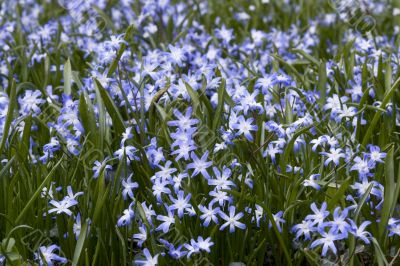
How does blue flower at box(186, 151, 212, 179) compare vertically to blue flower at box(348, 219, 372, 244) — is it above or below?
above

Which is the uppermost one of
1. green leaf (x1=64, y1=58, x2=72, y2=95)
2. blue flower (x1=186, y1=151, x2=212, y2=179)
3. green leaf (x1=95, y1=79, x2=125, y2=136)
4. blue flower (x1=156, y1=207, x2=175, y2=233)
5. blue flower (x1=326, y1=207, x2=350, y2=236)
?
green leaf (x1=64, y1=58, x2=72, y2=95)

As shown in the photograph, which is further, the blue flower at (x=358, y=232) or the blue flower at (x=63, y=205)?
the blue flower at (x=63, y=205)

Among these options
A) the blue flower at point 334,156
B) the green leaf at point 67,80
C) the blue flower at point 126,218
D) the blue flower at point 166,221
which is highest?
the green leaf at point 67,80

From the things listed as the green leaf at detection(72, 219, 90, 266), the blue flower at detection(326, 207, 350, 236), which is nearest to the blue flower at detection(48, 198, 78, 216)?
the green leaf at detection(72, 219, 90, 266)

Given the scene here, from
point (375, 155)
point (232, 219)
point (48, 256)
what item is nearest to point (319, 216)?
point (232, 219)

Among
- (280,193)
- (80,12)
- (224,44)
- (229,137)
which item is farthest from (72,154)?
(80,12)

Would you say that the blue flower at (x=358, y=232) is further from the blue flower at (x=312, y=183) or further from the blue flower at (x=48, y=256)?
the blue flower at (x=48, y=256)

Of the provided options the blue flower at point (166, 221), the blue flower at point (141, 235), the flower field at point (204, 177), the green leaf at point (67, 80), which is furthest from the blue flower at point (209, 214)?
the green leaf at point (67, 80)

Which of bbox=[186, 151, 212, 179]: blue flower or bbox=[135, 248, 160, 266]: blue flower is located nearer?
bbox=[135, 248, 160, 266]: blue flower

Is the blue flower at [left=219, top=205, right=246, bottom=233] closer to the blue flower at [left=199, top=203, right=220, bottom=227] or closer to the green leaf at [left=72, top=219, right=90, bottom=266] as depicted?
the blue flower at [left=199, top=203, right=220, bottom=227]

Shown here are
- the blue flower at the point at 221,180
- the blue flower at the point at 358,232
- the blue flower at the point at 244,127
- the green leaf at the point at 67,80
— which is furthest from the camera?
the green leaf at the point at 67,80

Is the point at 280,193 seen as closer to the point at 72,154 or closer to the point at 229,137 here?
the point at 229,137

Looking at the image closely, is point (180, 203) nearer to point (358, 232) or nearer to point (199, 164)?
point (199, 164)

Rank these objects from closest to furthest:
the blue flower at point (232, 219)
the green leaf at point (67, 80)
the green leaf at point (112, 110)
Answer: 1. the blue flower at point (232, 219)
2. the green leaf at point (112, 110)
3. the green leaf at point (67, 80)
